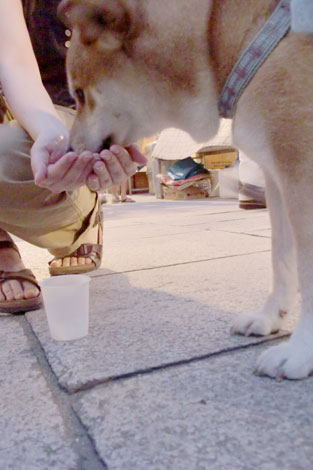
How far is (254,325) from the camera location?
0.93m

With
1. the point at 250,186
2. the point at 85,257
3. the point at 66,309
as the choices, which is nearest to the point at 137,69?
the point at 66,309

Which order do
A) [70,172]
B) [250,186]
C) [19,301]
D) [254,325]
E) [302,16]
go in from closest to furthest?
[302,16], [254,325], [70,172], [19,301], [250,186]

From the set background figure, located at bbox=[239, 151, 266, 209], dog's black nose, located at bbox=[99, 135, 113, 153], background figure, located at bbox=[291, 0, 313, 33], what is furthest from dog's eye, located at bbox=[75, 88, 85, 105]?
background figure, located at bbox=[239, 151, 266, 209]

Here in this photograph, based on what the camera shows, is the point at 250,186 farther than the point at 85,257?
Yes

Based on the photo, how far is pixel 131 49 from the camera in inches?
37.9

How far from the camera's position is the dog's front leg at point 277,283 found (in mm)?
940

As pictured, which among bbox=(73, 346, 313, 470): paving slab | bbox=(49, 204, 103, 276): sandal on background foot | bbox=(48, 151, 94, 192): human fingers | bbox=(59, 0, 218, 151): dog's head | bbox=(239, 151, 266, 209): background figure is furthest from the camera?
bbox=(239, 151, 266, 209): background figure

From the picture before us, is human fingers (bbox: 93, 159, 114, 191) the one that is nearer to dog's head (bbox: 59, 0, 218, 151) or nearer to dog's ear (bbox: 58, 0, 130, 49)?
dog's head (bbox: 59, 0, 218, 151)

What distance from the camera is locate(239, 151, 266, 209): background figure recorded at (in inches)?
136

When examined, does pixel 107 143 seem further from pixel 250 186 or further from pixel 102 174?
pixel 250 186

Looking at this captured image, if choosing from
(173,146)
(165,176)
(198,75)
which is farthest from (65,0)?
(165,176)

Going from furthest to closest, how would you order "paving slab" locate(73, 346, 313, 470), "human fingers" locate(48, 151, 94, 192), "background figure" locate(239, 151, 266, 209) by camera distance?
"background figure" locate(239, 151, 266, 209)
"human fingers" locate(48, 151, 94, 192)
"paving slab" locate(73, 346, 313, 470)

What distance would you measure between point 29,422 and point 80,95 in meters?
0.78

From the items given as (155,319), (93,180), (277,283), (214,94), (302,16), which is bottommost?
(155,319)
